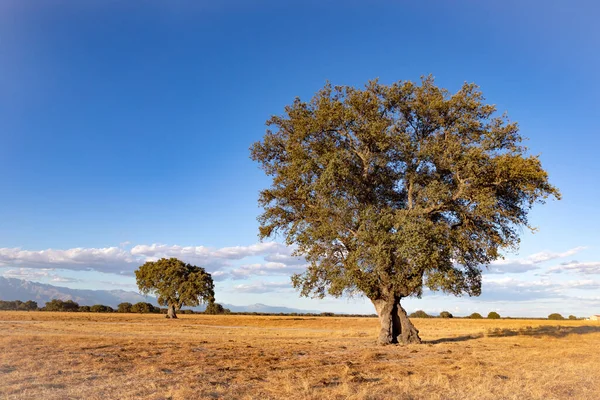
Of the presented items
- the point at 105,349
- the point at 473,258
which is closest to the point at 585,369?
the point at 473,258

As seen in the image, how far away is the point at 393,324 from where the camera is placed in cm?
3075

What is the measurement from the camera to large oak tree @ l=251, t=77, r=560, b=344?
27062 millimetres

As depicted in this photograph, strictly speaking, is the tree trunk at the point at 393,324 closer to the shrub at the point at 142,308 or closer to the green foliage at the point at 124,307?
the shrub at the point at 142,308

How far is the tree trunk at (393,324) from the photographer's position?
29938 mm

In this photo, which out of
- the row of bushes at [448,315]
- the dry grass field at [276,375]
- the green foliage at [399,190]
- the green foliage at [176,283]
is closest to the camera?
the dry grass field at [276,375]

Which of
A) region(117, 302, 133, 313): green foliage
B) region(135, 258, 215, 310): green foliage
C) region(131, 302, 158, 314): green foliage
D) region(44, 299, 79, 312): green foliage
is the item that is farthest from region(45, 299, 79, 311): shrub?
region(135, 258, 215, 310): green foliage

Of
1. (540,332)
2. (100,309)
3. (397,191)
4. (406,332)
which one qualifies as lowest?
(100,309)

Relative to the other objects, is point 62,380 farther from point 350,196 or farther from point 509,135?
point 509,135

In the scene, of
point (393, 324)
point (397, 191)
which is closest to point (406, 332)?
point (393, 324)

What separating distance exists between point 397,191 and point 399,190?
0.57 ft

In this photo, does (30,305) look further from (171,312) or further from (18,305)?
(171,312)

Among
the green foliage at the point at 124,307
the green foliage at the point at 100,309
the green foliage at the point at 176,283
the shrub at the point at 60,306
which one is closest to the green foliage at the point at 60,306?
the shrub at the point at 60,306

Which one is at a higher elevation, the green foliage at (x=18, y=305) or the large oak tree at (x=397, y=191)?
the large oak tree at (x=397, y=191)

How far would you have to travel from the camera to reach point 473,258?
29.8m
